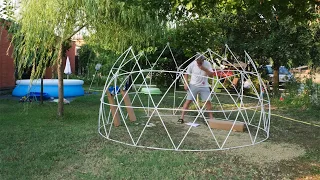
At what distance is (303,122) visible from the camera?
8945mm

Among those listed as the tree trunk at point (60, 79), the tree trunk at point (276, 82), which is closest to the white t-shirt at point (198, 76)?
the tree trunk at point (60, 79)

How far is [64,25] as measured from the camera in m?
7.36

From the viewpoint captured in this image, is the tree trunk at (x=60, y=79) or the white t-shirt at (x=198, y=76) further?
the white t-shirt at (x=198, y=76)

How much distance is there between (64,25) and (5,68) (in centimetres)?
882

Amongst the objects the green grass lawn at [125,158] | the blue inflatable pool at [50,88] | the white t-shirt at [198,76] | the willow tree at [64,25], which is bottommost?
the green grass lawn at [125,158]

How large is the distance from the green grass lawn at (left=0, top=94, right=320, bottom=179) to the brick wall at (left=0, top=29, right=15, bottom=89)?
7.95 m

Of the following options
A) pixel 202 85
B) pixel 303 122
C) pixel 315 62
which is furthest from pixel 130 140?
pixel 315 62

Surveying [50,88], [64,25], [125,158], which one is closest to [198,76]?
[64,25]

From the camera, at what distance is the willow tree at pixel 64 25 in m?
7.05

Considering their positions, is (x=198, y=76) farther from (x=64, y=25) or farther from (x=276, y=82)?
(x=276, y=82)

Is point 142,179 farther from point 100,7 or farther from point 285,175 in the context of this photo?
point 100,7

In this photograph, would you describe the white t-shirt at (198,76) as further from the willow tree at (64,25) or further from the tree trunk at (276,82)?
the tree trunk at (276,82)

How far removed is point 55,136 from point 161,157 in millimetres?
2302

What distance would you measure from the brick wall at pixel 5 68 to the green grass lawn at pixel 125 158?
7947 mm
